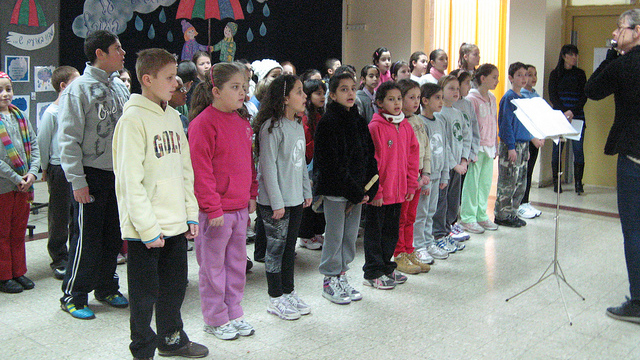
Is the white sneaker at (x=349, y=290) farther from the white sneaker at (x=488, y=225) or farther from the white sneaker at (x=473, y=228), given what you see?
the white sneaker at (x=488, y=225)

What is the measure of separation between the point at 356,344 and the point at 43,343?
1.65m

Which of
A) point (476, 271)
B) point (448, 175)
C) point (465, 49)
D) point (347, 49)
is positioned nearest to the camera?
point (476, 271)

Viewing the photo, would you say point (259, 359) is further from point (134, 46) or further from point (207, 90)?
point (134, 46)

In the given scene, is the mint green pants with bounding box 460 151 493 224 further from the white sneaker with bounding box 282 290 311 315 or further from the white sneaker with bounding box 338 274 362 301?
the white sneaker with bounding box 282 290 311 315

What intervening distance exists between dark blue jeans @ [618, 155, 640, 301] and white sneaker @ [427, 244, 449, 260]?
57.5 inches

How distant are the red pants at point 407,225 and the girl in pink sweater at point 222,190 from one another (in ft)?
4.75

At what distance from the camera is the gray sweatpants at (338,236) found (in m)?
3.70

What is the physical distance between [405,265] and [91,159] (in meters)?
2.29

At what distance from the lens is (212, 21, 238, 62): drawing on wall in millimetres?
7848

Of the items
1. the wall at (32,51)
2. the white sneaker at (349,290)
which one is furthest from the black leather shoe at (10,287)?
the wall at (32,51)

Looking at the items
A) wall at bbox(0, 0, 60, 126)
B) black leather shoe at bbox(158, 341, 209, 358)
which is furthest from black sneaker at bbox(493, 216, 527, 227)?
wall at bbox(0, 0, 60, 126)

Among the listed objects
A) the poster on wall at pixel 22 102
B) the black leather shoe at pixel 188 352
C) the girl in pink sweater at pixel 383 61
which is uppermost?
the girl in pink sweater at pixel 383 61

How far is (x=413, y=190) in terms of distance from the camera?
162 inches

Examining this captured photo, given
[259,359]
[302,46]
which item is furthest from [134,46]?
[259,359]
